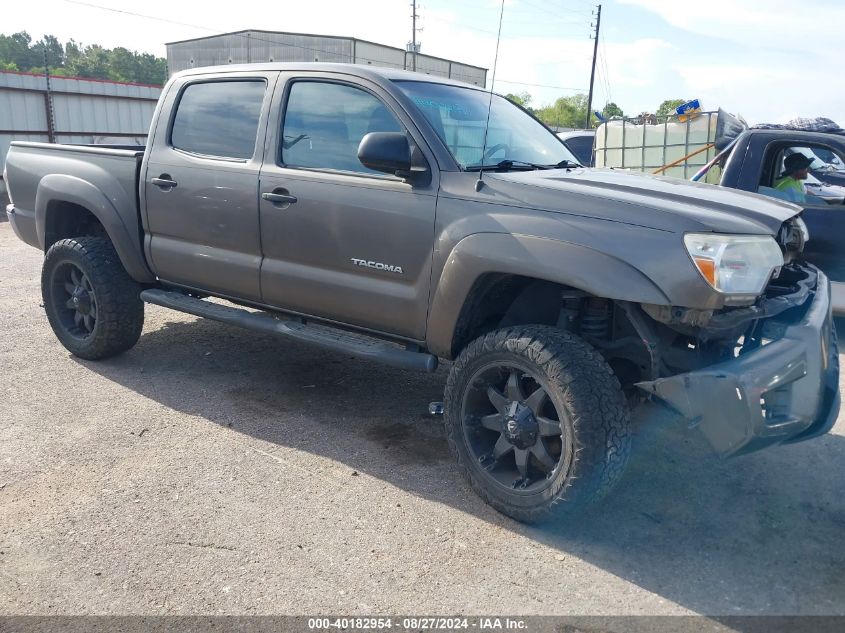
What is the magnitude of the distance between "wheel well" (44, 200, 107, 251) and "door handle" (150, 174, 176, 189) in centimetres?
95

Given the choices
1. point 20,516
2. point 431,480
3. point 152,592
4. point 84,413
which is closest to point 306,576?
point 152,592

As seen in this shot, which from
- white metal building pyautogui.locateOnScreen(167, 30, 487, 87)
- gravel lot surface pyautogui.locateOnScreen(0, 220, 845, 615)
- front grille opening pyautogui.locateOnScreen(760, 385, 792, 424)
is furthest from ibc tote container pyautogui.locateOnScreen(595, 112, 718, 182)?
white metal building pyautogui.locateOnScreen(167, 30, 487, 87)

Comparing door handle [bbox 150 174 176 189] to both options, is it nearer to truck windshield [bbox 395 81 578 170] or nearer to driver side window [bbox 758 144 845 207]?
truck windshield [bbox 395 81 578 170]

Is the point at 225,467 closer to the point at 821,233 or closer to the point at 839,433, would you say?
the point at 839,433

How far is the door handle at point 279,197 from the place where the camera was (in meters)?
3.96

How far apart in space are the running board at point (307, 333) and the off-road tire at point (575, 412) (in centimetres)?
55

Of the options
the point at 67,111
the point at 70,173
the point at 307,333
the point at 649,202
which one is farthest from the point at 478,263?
the point at 67,111

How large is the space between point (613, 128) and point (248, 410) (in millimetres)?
7788

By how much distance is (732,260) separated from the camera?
114 inches

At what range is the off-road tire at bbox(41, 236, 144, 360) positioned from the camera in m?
4.94

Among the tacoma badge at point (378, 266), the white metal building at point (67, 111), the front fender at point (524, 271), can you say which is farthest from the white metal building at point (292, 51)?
the front fender at point (524, 271)

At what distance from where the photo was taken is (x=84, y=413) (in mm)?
4387

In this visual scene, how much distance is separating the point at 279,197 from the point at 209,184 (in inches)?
23.3

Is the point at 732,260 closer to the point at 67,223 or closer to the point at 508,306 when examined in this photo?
the point at 508,306
